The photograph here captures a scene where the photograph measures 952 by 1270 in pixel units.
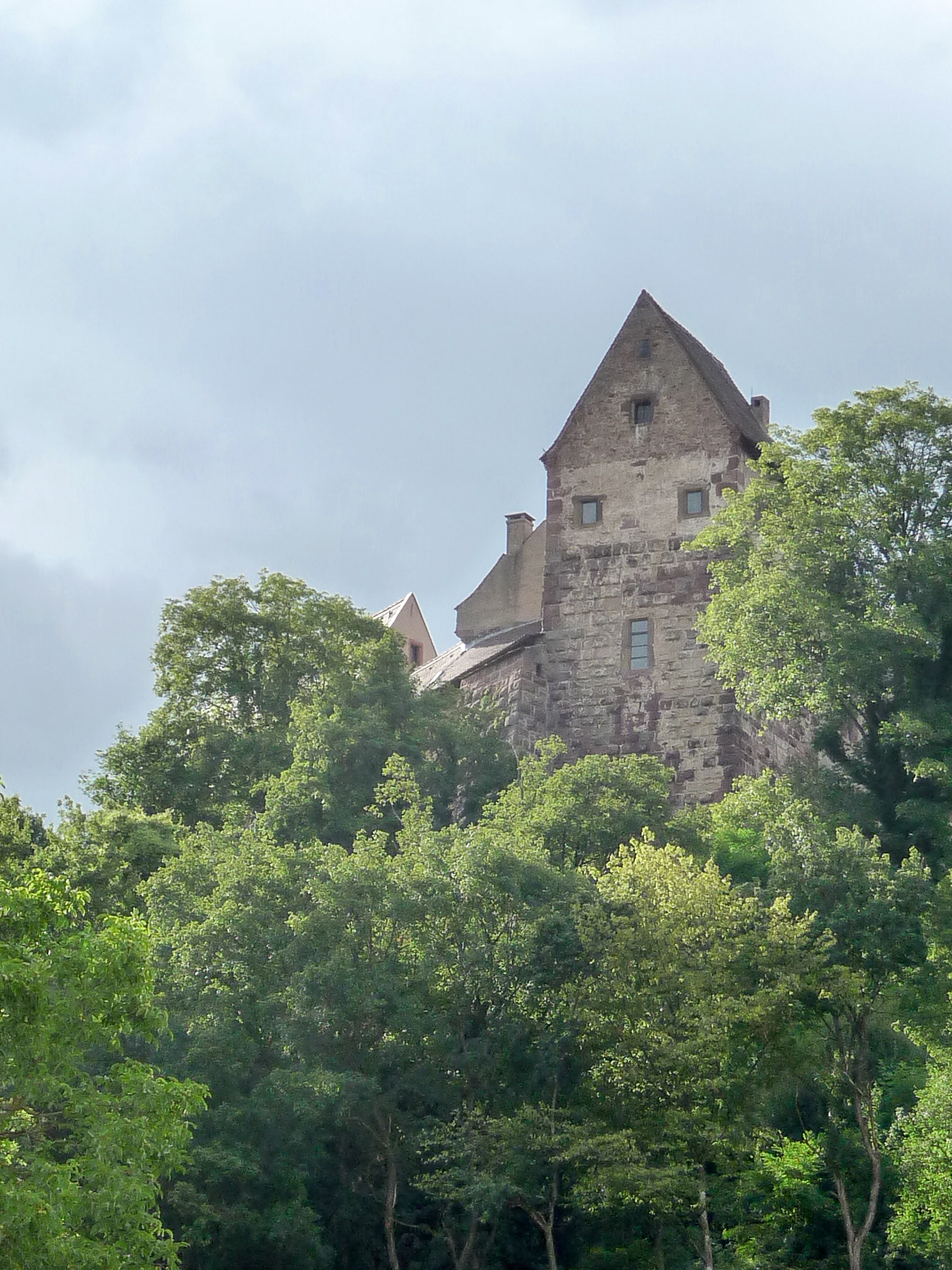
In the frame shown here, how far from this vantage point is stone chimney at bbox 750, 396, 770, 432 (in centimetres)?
5844

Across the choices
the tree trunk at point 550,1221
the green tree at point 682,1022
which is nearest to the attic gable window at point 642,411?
the green tree at point 682,1022

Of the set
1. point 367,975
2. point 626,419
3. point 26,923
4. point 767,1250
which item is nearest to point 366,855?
point 367,975

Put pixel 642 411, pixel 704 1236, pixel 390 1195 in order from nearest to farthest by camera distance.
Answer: pixel 704 1236
pixel 390 1195
pixel 642 411

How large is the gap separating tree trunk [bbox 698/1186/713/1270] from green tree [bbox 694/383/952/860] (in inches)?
528

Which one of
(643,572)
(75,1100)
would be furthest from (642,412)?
(75,1100)

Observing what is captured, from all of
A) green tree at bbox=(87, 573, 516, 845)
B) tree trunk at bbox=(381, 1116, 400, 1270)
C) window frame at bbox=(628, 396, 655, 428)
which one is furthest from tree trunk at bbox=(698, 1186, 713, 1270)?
window frame at bbox=(628, 396, 655, 428)

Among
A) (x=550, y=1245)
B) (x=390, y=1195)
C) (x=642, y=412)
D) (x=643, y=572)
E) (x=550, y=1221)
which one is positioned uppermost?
(x=642, y=412)

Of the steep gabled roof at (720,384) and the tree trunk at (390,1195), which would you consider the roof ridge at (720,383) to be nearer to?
the steep gabled roof at (720,384)

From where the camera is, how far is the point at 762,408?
193ft

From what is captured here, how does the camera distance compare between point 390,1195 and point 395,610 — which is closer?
point 390,1195

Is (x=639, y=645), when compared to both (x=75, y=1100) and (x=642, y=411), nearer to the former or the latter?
(x=642, y=411)

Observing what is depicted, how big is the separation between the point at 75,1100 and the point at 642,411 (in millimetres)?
36678

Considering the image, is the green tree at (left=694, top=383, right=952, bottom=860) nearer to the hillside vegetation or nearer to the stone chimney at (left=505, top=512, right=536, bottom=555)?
the hillside vegetation

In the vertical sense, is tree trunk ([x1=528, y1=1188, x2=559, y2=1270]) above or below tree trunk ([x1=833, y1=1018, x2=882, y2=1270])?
below
